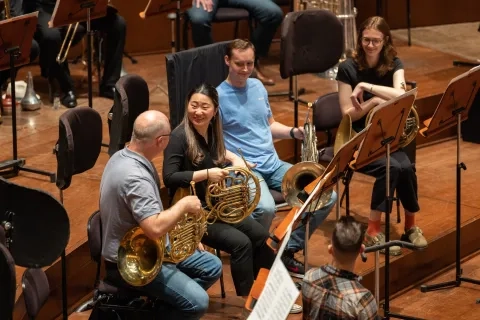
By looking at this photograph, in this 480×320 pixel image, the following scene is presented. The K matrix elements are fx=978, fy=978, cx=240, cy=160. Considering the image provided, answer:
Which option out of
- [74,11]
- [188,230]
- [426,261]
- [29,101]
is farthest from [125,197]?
[29,101]

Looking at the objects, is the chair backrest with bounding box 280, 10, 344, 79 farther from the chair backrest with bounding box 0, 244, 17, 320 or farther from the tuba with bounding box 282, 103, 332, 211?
the chair backrest with bounding box 0, 244, 17, 320

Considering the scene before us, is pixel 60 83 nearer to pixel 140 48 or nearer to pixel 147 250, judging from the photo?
pixel 140 48

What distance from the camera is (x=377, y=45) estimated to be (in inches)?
220

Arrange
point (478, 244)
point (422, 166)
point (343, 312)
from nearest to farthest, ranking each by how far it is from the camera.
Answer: point (343, 312), point (478, 244), point (422, 166)

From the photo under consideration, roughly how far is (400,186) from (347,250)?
217 centimetres

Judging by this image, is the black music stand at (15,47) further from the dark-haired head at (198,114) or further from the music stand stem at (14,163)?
the dark-haired head at (198,114)

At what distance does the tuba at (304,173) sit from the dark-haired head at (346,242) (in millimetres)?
1425

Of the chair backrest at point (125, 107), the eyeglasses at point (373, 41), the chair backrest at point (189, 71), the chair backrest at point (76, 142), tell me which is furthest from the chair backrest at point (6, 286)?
the eyeglasses at point (373, 41)

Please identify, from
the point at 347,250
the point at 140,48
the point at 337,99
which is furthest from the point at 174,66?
the point at 140,48

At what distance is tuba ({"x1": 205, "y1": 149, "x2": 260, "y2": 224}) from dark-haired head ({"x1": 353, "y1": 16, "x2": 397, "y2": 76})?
Result: 123cm

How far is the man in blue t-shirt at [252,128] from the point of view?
17.4 feet

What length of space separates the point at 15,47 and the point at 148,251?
6.54ft

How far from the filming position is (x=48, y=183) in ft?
19.2

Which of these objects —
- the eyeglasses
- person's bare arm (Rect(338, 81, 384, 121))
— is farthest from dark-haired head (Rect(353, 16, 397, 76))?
person's bare arm (Rect(338, 81, 384, 121))
